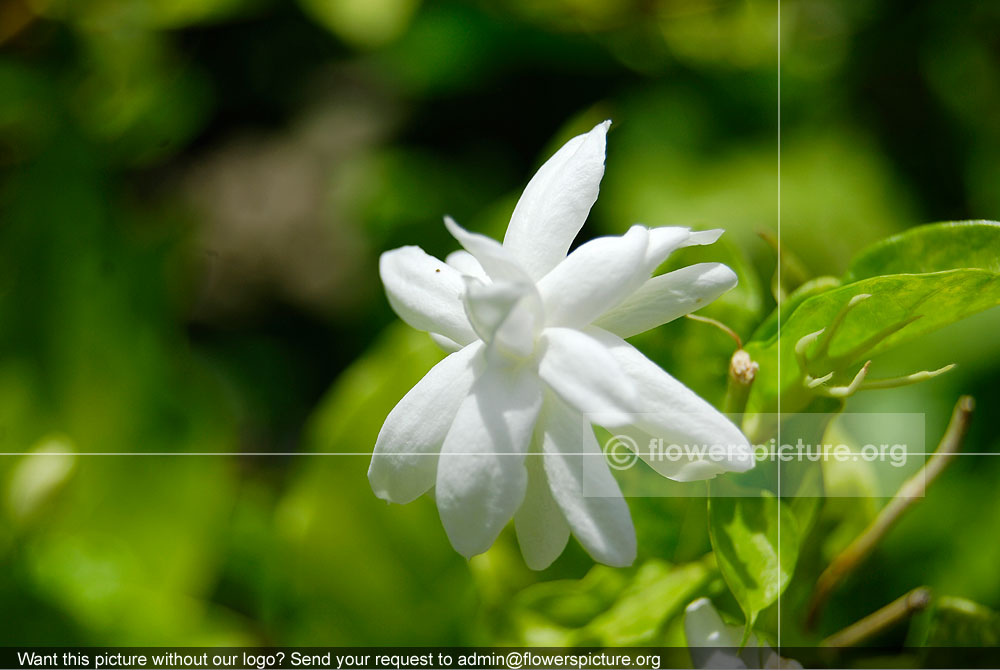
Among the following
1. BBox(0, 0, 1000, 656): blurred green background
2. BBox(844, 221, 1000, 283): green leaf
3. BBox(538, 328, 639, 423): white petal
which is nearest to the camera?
BBox(538, 328, 639, 423): white petal

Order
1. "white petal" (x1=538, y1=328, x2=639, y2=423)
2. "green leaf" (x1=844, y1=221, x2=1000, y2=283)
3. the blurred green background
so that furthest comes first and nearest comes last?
the blurred green background < "green leaf" (x1=844, y1=221, x2=1000, y2=283) < "white petal" (x1=538, y1=328, x2=639, y2=423)

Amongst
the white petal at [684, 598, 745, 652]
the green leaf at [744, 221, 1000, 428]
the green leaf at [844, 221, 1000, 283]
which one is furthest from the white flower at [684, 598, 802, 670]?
the green leaf at [844, 221, 1000, 283]

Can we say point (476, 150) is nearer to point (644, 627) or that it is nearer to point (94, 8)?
point (94, 8)

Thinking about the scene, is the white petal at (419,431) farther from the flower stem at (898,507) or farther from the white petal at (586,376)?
the flower stem at (898,507)

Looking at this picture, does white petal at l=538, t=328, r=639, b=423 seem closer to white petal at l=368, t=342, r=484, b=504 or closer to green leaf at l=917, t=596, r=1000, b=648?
white petal at l=368, t=342, r=484, b=504

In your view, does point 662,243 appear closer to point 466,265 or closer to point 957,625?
point 466,265

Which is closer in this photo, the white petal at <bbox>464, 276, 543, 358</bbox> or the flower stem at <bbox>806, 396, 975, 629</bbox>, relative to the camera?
the white petal at <bbox>464, 276, 543, 358</bbox>
